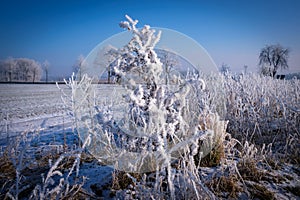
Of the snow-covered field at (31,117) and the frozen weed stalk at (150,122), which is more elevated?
the frozen weed stalk at (150,122)

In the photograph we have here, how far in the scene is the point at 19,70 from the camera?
67.4 metres

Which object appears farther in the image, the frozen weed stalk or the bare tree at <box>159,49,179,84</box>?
the bare tree at <box>159,49,179,84</box>

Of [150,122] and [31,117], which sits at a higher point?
[150,122]

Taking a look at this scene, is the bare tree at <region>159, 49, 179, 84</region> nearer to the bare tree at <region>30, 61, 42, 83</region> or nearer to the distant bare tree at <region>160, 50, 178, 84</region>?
the distant bare tree at <region>160, 50, 178, 84</region>

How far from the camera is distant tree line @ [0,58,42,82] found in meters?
66.3

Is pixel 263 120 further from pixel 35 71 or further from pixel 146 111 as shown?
pixel 35 71

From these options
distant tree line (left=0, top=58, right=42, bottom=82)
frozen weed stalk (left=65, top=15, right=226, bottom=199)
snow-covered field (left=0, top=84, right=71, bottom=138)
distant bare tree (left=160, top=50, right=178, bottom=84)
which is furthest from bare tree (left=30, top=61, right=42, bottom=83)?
frozen weed stalk (left=65, top=15, right=226, bottom=199)

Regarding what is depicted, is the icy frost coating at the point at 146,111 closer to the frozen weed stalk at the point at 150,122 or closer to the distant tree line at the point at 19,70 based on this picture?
the frozen weed stalk at the point at 150,122

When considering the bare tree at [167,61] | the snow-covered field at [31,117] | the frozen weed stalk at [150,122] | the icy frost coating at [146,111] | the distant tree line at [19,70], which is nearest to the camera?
the frozen weed stalk at [150,122]

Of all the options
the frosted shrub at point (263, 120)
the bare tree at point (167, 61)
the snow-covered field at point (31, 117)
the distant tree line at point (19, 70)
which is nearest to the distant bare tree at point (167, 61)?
the bare tree at point (167, 61)

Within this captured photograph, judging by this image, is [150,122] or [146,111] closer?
[150,122]

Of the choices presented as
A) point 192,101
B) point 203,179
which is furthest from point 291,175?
point 192,101

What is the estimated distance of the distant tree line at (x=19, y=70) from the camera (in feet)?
218

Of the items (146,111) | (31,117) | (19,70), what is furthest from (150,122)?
(19,70)
